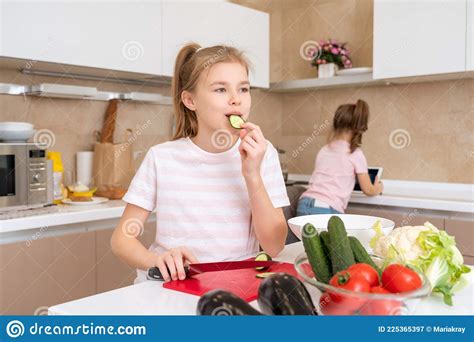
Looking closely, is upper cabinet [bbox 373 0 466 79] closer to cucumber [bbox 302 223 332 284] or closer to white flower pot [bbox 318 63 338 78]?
white flower pot [bbox 318 63 338 78]

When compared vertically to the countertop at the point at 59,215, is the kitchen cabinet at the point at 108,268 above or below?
below

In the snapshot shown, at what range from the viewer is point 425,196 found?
271 cm

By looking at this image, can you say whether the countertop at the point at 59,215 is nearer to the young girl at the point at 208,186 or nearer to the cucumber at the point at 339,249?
the young girl at the point at 208,186

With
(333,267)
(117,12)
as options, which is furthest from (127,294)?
(117,12)

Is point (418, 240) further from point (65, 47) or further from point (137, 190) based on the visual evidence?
point (65, 47)

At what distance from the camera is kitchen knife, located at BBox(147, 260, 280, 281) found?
3.20ft

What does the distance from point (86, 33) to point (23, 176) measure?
2.40 ft

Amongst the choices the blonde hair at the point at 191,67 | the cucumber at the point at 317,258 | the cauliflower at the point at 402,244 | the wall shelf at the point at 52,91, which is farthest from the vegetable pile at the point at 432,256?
the wall shelf at the point at 52,91

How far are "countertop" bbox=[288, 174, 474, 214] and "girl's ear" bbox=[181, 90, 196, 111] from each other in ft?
→ 5.40

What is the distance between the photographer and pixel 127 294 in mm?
898

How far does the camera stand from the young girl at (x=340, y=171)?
2.74 m

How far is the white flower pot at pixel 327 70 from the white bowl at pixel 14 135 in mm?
1944

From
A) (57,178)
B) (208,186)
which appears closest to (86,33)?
(57,178)

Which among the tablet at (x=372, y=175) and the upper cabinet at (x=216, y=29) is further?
the tablet at (x=372, y=175)
